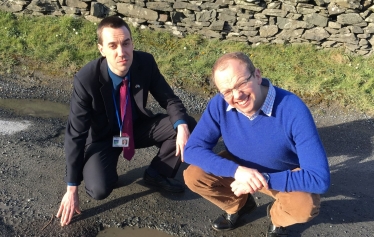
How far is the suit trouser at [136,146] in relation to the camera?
3.48 metres

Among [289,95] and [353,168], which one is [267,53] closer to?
[353,168]

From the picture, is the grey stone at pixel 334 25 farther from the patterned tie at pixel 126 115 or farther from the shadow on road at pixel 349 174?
the patterned tie at pixel 126 115

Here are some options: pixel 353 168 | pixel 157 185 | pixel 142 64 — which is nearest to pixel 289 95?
pixel 142 64

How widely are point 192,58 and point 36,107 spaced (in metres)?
2.69

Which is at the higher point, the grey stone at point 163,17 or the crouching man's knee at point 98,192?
the grey stone at point 163,17

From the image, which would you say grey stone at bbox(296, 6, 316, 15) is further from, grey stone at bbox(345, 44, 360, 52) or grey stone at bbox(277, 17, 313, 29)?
grey stone at bbox(345, 44, 360, 52)

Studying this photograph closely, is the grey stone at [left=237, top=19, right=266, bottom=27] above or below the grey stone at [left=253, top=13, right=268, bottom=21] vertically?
below

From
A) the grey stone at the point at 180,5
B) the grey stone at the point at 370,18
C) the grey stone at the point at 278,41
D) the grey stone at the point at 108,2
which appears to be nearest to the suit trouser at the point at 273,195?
the grey stone at the point at 278,41

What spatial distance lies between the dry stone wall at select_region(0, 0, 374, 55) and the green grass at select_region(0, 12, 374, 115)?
0.17 m

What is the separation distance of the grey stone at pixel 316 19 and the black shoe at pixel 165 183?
439cm

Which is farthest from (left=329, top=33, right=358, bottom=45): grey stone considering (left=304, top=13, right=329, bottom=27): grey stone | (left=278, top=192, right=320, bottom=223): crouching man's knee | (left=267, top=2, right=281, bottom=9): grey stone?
(left=278, top=192, right=320, bottom=223): crouching man's knee

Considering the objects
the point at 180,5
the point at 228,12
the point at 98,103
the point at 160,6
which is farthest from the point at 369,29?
the point at 98,103

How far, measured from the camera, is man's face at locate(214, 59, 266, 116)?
264 cm

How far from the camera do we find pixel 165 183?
385 cm
